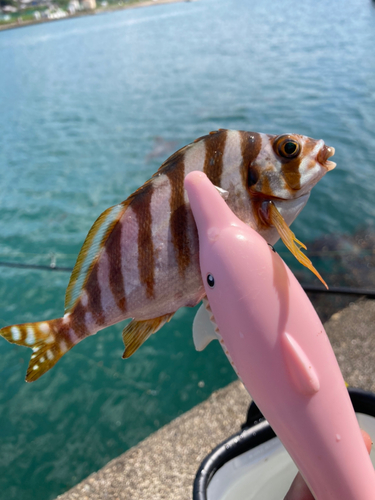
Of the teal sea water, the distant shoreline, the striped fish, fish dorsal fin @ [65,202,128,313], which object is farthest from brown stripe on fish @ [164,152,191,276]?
the distant shoreline

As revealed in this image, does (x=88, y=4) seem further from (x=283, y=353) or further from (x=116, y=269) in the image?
(x=283, y=353)

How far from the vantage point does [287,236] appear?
91 cm

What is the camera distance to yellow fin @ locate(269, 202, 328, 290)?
0.90 m

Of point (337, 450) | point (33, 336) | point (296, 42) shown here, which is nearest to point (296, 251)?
point (337, 450)

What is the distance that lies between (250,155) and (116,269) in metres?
0.47

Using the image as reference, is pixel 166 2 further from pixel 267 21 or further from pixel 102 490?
pixel 102 490

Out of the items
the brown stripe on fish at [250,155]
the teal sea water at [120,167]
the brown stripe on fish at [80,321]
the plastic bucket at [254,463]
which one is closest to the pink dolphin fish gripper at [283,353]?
the brown stripe on fish at [250,155]

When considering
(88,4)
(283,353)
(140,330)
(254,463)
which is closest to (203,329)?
(140,330)

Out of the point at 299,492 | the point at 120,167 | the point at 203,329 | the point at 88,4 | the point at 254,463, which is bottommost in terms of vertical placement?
the point at 120,167

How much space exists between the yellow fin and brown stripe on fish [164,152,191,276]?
0.74 feet

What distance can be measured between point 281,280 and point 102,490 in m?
1.71

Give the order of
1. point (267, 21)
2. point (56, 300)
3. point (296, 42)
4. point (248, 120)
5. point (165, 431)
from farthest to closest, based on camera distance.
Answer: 1. point (267, 21)
2. point (296, 42)
3. point (248, 120)
4. point (56, 300)
5. point (165, 431)

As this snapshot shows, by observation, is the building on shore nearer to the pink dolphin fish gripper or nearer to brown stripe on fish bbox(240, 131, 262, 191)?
brown stripe on fish bbox(240, 131, 262, 191)

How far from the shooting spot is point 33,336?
3.41 feet
